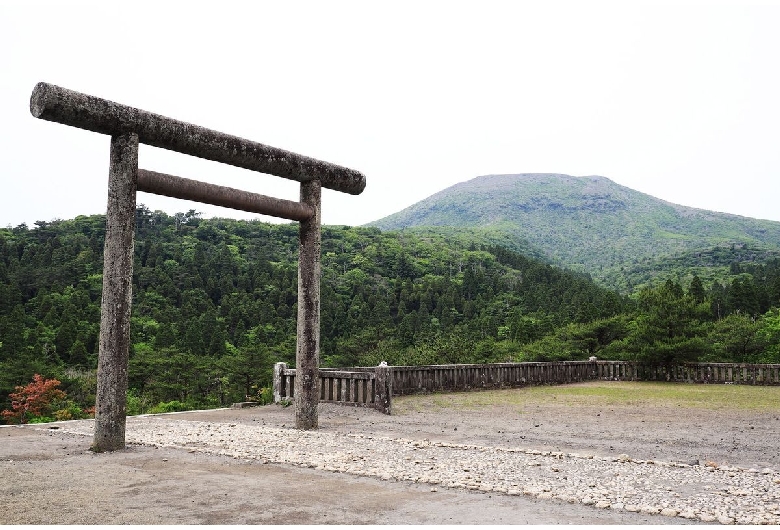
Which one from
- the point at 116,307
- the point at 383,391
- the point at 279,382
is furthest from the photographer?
the point at 279,382

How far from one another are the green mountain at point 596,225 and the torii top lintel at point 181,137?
328ft

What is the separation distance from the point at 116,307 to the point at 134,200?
134cm

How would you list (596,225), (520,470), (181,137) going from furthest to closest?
(596,225) < (181,137) < (520,470)

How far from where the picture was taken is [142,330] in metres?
46.4

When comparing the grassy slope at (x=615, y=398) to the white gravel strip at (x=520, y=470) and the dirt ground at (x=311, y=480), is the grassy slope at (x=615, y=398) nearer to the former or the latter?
the dirt ground at (x=311, y=480)

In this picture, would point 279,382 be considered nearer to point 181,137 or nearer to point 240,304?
point 181,137

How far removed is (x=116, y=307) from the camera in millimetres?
7758

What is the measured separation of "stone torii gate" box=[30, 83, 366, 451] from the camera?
7.66 meters

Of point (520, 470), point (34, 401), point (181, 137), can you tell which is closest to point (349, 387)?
point (181, 137)

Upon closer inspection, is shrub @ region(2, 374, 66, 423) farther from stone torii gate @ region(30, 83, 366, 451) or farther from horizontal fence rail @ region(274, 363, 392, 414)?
stone torii gate @ region(30, 83, 366, 451)

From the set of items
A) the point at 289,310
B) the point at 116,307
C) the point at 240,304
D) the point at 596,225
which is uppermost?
the point at 596,225

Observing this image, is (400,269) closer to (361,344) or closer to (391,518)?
(361,344)

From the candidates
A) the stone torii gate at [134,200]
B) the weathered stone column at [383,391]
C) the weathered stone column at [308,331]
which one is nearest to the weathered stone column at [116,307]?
the stone torii gate at [134,200]

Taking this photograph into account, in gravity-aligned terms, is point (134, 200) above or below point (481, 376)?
above
